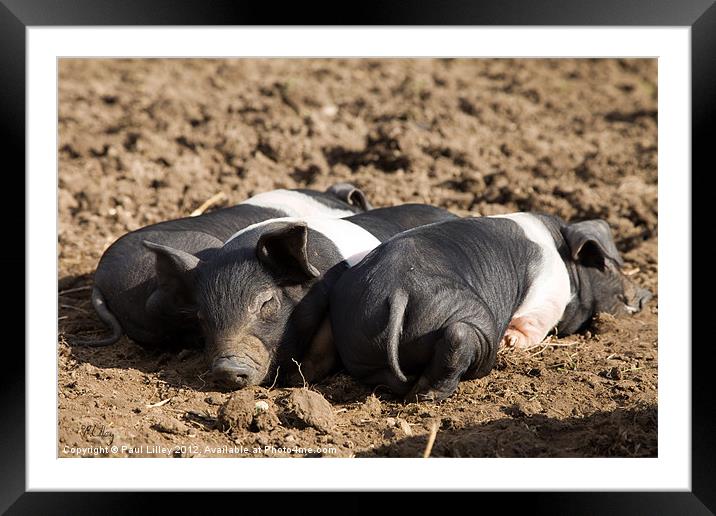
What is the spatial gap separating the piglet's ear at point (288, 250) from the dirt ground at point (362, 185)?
0.64 m

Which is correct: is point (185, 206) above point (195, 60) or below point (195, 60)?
below

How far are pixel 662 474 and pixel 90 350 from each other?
3.44 m

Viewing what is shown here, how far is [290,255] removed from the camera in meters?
5.34

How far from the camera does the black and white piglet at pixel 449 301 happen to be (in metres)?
5.01

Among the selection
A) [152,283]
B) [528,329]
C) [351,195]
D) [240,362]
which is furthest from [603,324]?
[152,283]

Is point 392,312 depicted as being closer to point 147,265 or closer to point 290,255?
point 290,255

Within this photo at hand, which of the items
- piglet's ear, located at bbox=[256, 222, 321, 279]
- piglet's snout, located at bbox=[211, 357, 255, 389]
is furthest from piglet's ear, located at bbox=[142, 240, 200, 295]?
piglet's snout, located at bbox=[211, 357, 255, 389]

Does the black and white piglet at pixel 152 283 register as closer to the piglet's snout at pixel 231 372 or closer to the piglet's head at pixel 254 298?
the piglet's head at pixel 254 298

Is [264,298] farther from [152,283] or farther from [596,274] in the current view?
[596,274]

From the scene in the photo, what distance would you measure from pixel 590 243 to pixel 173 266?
2.64 metres

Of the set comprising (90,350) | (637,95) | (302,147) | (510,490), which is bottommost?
(510,490)

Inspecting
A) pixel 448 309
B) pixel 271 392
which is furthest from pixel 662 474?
pixel 271 392

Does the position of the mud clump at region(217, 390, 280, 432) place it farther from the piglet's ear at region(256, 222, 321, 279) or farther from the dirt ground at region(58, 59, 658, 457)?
the piglet's ear at region(256, 222, 321, 279)

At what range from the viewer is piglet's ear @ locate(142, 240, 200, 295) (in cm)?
543
